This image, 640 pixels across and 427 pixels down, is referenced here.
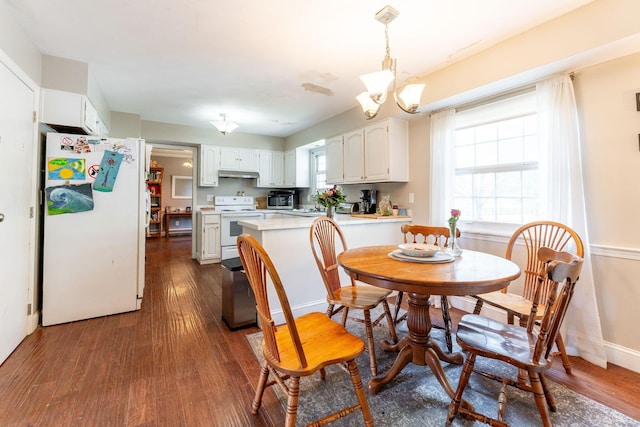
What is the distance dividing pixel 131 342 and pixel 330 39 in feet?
9.54

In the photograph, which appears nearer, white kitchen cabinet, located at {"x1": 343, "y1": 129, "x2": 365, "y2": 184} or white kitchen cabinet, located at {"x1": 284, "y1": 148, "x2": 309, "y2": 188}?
white kitchen cabinet, located at {"x1": 343, "y1": 129, "x2": 365, "y2": 184}

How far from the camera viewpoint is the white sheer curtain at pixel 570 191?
201 centimetres

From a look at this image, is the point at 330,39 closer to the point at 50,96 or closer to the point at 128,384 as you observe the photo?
the point at 50,96

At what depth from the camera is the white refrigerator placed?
8.25 ft

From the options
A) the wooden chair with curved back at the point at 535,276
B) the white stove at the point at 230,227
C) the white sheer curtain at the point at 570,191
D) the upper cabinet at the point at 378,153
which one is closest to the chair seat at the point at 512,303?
the wooden chair with curved back at the point at 535,276

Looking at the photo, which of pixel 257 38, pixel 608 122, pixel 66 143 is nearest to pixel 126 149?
pixel 66 143

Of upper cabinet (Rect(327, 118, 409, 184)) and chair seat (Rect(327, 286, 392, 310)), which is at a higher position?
upper cabinet (Rect(327, 118, 409, 184))

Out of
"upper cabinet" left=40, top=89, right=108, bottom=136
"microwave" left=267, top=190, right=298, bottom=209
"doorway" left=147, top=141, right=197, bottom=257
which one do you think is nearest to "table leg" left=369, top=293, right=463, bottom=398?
"upper cabinet" left=40, top=89, right=108, bottom=136

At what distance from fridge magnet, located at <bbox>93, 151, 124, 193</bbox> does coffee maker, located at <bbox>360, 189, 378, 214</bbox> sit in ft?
9.36

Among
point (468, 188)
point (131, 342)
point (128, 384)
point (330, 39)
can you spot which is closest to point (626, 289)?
point (468, 188)

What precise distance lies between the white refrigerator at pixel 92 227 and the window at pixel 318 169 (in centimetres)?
316

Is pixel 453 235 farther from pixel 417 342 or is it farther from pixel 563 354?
pixel 563 354

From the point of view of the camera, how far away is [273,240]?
2.52 metres

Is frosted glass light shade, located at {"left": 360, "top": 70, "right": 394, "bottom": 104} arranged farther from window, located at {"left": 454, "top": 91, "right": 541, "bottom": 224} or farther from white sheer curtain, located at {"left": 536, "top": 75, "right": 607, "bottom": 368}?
window, located at {"left": 454, "top": 91, "right": 541, "bottom": 224}
